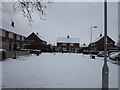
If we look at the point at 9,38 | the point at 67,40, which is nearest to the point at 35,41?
the point at 67,40

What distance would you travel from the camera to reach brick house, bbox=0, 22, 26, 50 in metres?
49.5

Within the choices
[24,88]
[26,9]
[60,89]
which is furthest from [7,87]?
[26,9]

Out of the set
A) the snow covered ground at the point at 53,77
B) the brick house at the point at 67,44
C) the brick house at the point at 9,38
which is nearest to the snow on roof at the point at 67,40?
the brick house at the point at 67,44

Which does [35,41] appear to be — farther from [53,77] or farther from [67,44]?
[53,77]

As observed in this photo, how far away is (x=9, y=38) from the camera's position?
5616 cm

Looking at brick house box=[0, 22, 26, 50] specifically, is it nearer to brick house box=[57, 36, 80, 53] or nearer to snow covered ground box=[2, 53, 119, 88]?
snow covered ground box=[2, 53, 119, 88]

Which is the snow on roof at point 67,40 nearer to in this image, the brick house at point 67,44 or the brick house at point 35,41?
the brick house at point 67,44

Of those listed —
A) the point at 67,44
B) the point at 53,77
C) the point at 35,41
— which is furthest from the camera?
the point at 67,44

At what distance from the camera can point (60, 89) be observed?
9219 millimetres

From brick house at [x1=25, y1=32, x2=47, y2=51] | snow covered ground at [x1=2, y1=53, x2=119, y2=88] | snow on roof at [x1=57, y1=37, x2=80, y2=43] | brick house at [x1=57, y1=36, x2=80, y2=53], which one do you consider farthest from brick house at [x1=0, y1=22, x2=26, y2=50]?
snow on roof at [x1=57, y1=37, x2=80, y2=43]

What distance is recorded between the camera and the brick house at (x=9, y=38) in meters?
49.5

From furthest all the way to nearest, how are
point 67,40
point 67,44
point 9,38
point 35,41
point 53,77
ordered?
point 67,40 < point 67,44 < point 35,41 < point 9,38 < point 53,77

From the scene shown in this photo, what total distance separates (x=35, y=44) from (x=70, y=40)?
36827 mm

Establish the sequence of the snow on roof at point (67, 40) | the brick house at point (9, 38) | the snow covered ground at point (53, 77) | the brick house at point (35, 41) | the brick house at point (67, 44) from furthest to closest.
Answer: the snow on roof at point (67, 40) < the brick house at point (67, 44) < the brick house at point (35, 41) < the brick house at point (9, 38) < the snow covered ground at point (53, 77)
